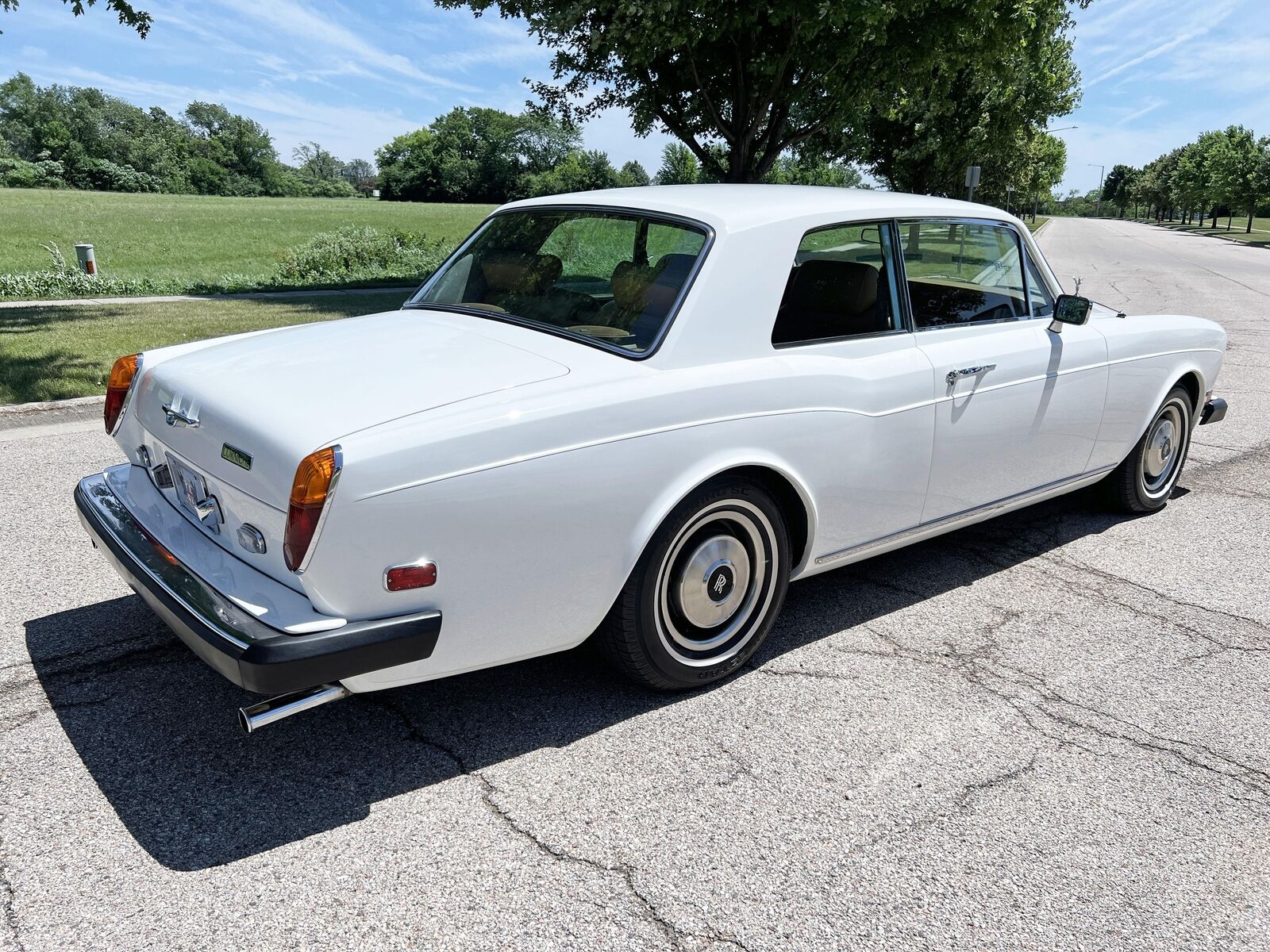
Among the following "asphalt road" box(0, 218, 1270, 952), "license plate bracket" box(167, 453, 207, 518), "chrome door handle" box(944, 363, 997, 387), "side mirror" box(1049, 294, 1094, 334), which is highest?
"side mirror" box(1049, 294, 1094, 334)

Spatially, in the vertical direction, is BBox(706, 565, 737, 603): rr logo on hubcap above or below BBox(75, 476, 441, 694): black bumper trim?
below

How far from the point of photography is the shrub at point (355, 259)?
17783 millimetres

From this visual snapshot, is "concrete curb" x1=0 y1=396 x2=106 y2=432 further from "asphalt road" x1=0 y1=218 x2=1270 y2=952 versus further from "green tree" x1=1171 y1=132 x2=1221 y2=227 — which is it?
"green tree" x1=1171 y1=132 x2=1221 y2=227

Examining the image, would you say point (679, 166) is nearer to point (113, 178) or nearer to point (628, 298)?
point (113, 178)

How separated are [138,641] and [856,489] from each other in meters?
2.66

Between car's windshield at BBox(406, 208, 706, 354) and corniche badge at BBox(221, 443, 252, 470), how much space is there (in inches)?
44.3

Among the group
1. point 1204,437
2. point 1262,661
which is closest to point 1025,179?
point 1204,437

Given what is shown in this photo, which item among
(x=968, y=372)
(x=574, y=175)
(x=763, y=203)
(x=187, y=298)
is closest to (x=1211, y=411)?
(x=968, y=372)

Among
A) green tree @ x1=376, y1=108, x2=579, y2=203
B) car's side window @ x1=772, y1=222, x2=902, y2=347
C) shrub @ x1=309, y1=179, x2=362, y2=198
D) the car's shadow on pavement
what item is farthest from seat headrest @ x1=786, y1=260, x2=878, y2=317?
Answer: shrub @ x1=309, y1=179, x2=362, y2=198

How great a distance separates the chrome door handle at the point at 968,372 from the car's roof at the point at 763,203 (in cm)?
65

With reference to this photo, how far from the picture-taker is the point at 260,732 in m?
3.00

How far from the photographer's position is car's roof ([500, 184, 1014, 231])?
3.36 metres

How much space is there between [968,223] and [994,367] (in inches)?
29.1

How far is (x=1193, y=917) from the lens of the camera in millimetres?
2311
